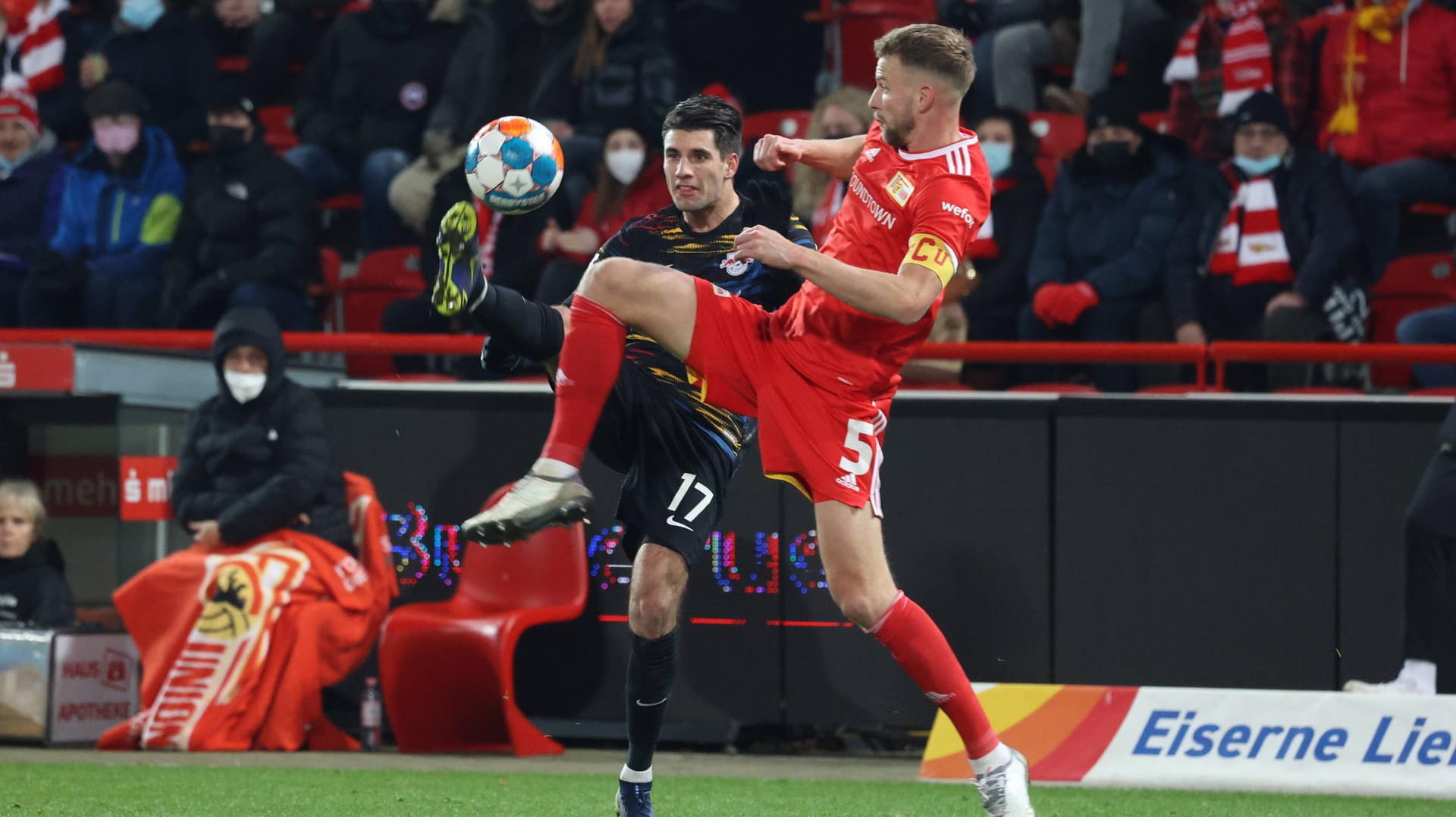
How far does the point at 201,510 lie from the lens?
7.86 meters

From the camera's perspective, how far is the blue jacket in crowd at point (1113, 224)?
8.39m

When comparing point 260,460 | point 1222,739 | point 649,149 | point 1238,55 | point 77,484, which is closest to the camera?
point 1222,739

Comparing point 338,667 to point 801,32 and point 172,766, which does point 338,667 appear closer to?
point 172,766

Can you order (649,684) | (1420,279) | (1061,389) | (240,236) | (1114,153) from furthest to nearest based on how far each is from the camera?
(240,236) → (1114,153) → (1420,279) → (1061,389) → (649,684)

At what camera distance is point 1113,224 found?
8.51 m

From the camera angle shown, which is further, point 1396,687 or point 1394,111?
point 1394,111

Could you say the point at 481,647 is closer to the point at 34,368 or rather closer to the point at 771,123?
the point at 34,368

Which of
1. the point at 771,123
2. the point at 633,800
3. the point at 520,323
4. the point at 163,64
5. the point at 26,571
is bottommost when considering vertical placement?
the point at 633,800

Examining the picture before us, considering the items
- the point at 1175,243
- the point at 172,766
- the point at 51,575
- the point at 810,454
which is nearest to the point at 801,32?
the point at 1175,243

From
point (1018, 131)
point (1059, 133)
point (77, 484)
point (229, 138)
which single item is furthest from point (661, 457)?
point (229, 138)

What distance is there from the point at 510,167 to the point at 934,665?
1.79 m

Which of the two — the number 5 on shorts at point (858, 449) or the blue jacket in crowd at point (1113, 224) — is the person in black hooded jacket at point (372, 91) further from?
the number 5 on shorts at point (858, 449)

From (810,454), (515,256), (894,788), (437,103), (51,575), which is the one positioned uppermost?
(437,103)

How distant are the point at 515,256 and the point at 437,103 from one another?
1740mm
